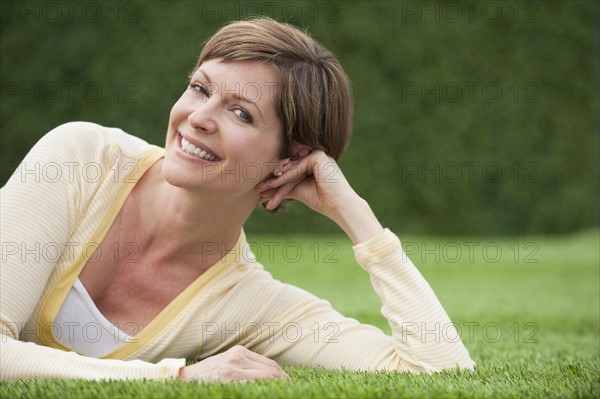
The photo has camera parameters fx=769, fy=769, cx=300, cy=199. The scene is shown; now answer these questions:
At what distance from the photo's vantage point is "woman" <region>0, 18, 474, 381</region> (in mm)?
2291

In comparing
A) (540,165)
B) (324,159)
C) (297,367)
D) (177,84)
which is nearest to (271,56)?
(324,159)

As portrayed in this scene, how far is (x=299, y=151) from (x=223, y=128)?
1.19 feet

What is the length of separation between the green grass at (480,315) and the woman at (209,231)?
0.29 meters

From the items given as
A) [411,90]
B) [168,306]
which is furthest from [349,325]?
[411,90]

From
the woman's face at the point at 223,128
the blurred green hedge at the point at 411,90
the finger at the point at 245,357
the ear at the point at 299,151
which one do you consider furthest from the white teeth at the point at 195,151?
the blurred green hedge at the point at 411,90

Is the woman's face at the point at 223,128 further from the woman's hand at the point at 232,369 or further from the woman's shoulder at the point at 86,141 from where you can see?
the woman's hand at the point at 232,369

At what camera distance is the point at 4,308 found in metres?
2.10

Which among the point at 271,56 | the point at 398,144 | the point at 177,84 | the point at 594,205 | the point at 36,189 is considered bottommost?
the point at 594,205

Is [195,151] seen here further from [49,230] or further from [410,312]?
[410,312]

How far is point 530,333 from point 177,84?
16.9 feet

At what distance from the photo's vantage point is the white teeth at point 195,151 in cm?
233

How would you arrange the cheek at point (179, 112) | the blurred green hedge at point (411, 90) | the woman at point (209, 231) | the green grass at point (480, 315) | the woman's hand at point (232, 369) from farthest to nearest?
the blurred green hedge at point (411, 90) → the cheek at point (179, 112) → the woman at point (209, 231) → the woman's hand at point (232, 369) → the green grass at point (480, 315)

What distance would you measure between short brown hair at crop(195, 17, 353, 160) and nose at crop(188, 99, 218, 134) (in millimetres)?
187

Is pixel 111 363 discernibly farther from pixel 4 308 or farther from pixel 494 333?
pixel 494 333
